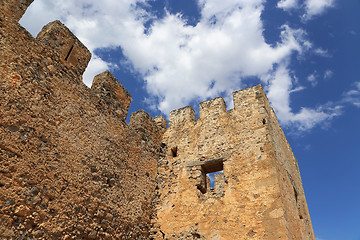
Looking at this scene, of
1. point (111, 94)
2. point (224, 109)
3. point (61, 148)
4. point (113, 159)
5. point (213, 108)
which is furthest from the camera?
point (213, 108)

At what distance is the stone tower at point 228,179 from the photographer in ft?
16.5

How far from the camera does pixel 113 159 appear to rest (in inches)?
209

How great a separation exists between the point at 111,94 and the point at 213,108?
2.61 meters

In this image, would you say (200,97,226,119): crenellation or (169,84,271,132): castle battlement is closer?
(169,84,271,132): castle battlement

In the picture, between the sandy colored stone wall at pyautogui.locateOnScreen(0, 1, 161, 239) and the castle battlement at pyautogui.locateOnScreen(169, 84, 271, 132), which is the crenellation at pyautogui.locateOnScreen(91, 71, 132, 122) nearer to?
the sandy colored stone wall at pyautogui.locateOnScreen(0, 1, 161, 239)

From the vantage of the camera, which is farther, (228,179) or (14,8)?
(228,179)

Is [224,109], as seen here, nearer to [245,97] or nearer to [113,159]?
[245,97]

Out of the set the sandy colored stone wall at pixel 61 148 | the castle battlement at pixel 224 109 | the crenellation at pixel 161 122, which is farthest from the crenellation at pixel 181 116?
the sandy colored stone wall at pixel 61 148

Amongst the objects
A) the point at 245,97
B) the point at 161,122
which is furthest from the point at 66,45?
the point at 245,97

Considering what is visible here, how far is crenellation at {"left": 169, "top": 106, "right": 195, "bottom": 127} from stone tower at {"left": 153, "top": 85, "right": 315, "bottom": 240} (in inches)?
2.5

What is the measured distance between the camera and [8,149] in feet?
11.4

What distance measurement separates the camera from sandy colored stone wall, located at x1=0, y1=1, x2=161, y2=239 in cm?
354

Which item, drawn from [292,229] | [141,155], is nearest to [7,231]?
[141,155]

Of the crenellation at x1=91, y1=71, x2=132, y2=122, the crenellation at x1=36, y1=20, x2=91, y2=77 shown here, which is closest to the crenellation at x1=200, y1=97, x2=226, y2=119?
the crenellation at x1=91, y1=71, x2=132, y2=122
